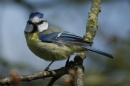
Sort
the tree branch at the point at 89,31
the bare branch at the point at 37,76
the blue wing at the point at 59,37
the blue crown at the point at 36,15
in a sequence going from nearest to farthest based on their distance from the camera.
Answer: the bare branch at the point at 37,76 → the tree branch at the point at 89,31 → the blue wing at the point at 59,37 → the blue crown at the point at 36,15

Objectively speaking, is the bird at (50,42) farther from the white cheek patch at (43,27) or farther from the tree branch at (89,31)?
the tree branch at (89,31)

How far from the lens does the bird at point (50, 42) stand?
4402 mm

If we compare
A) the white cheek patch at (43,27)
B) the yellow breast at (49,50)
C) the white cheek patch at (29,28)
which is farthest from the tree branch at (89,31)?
the white cheek patch at (29,28)

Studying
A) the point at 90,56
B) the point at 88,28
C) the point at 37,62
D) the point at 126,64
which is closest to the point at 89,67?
the point at 90,56

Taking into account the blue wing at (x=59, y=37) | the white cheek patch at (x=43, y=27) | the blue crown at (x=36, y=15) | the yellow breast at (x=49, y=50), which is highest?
the blue crown at (x=36, y=15)

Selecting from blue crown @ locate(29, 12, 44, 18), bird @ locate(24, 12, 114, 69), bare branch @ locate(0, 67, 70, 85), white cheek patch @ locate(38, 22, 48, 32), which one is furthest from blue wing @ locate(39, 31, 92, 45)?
bare branch @ locate(0, 67, 70, 85)

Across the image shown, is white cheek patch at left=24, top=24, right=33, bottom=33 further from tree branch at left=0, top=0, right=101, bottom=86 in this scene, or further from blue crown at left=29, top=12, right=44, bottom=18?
tree branch at left=0, top=0, right=101, bottom=86

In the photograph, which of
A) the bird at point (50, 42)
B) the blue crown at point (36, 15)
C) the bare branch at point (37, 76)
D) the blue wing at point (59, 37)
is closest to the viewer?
the bare branch at point (37, 76)

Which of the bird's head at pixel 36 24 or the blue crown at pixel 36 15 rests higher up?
the blue crown at pixel 36 15

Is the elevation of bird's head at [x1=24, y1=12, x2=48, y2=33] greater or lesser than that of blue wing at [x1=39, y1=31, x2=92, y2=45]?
greater

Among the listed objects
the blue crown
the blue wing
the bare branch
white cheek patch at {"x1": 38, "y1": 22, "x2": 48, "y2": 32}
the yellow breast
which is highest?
the blue crown

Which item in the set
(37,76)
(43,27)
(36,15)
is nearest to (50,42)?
(43,27)

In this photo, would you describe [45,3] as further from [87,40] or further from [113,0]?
[87,40]

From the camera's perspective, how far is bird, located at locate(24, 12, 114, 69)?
440 centimetres
